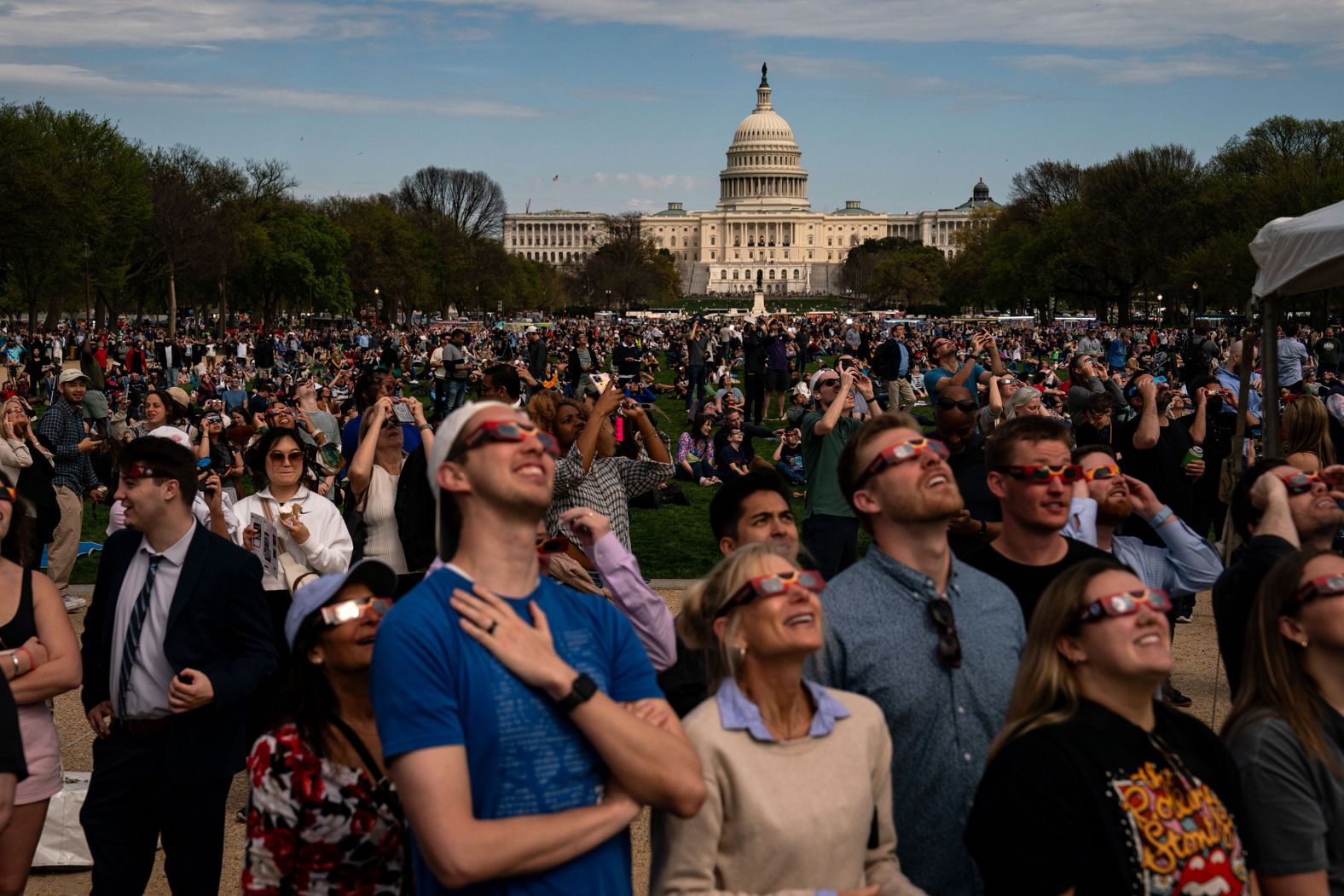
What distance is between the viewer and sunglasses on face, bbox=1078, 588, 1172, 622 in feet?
10.4

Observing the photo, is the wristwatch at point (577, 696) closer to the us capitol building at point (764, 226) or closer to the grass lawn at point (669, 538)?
the grass lawn at point (669, 538)

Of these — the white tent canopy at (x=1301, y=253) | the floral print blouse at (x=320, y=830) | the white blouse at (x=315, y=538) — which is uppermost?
the white tent canopy at (x=1301, y=253)

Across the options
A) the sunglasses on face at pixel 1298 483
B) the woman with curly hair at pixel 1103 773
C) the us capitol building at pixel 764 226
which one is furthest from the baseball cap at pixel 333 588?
the us capitol building at pixel 764 226

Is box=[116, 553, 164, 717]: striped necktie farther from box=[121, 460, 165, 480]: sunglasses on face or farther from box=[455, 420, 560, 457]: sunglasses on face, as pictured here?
box=[455, 420, 560, 457]: sunglasses on face

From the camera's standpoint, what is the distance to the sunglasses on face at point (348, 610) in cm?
338

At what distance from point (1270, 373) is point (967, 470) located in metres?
2.44

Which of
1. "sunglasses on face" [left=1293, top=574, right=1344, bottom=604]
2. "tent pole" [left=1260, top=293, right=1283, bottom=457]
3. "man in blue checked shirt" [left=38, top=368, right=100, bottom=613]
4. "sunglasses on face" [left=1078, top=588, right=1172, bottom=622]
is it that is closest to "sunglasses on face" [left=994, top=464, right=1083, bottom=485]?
"sunglasses on face" [left=1293, top=574, right=1344, bottom=604]

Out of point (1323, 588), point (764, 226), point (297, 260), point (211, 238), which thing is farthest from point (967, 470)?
point (764, 226)

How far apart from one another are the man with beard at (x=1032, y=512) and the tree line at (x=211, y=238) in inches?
1638

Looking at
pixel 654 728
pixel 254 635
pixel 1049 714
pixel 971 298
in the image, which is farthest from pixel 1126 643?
pixel 971 298

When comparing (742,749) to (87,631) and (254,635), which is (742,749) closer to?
(254,635)

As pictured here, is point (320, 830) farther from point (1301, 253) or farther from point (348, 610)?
point (1301, 253)

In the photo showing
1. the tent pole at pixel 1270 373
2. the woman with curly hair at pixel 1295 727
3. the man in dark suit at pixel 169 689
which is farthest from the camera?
the tent pole at pixel 1270 373

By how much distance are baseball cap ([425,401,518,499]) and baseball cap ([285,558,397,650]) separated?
1.86 ft
